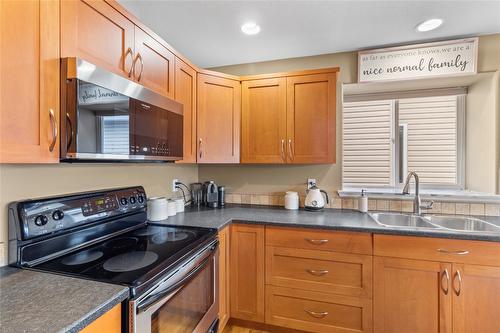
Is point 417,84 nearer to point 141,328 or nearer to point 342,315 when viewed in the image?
point 342,315

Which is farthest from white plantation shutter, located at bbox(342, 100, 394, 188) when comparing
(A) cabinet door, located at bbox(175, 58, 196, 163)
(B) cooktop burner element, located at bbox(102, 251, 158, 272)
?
(B) cooktop burner element, located at bbox(102, 251, 158, 272)

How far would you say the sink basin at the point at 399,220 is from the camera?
198 cm

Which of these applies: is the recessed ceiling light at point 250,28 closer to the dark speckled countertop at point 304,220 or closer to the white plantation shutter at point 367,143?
the white plantation shutter at point 367,143

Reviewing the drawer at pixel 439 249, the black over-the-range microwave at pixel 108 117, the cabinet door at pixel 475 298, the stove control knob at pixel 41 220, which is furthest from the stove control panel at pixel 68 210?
the cabinet door at pixel 475 298

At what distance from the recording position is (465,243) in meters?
1.48

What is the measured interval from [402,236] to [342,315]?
0.69m

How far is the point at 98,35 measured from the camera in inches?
45.3

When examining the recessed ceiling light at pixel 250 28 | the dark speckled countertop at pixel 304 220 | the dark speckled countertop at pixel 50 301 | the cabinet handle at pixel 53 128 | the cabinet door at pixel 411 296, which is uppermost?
the recessed ceiling light at pixel 250 28

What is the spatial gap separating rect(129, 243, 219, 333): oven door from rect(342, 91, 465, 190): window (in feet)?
5.15

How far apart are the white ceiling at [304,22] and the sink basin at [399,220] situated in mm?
1464

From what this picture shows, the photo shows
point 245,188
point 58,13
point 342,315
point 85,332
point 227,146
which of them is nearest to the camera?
point 85,332

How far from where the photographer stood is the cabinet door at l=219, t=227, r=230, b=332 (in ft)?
5.79

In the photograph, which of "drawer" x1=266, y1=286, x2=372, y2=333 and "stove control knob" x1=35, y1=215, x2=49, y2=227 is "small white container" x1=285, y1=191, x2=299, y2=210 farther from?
"stove control knob" x1=35, y1=215, x2=49, y2=227

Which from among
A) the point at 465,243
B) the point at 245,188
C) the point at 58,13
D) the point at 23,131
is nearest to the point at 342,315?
the point at 465,243
